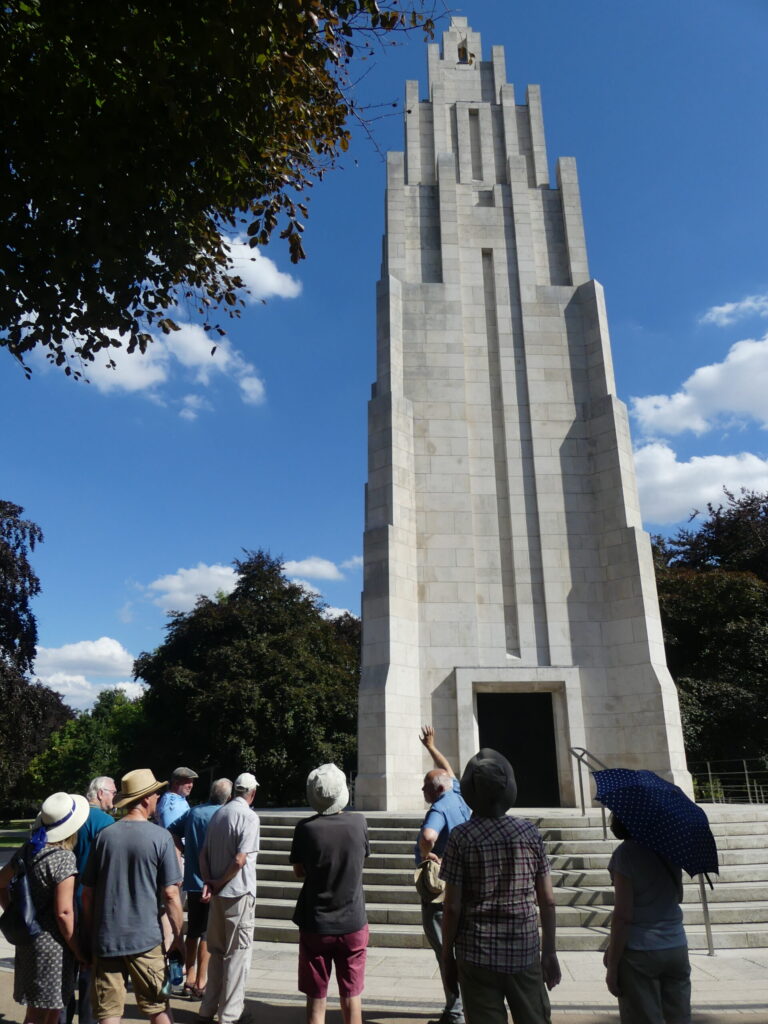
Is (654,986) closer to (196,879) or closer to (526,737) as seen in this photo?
(196,879)

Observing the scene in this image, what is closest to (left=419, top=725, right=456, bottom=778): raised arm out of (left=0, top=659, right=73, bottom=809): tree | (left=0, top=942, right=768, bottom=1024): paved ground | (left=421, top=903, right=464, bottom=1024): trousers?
(left=421, top=903, right=464, bottom=1024): trousers

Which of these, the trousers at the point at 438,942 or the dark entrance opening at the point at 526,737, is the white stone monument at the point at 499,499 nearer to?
the dark entrance opening at the point at 526,737

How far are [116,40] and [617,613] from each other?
1320 centimetres

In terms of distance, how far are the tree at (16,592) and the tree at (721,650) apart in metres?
23.4

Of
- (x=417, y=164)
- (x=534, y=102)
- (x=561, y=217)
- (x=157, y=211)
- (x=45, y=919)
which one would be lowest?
(x=45, y=919)

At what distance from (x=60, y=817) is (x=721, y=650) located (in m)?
24.6

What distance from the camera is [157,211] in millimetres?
7496

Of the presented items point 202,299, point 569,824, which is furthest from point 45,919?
point 569,824

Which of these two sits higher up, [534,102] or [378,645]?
[534,102]

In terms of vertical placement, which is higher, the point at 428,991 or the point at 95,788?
the point at 95,788

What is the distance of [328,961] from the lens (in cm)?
443

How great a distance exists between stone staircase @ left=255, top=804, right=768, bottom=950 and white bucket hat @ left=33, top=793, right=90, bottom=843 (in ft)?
15.4

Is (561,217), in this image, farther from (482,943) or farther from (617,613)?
(482,943)

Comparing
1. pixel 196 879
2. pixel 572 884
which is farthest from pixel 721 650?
pixel 196 879
